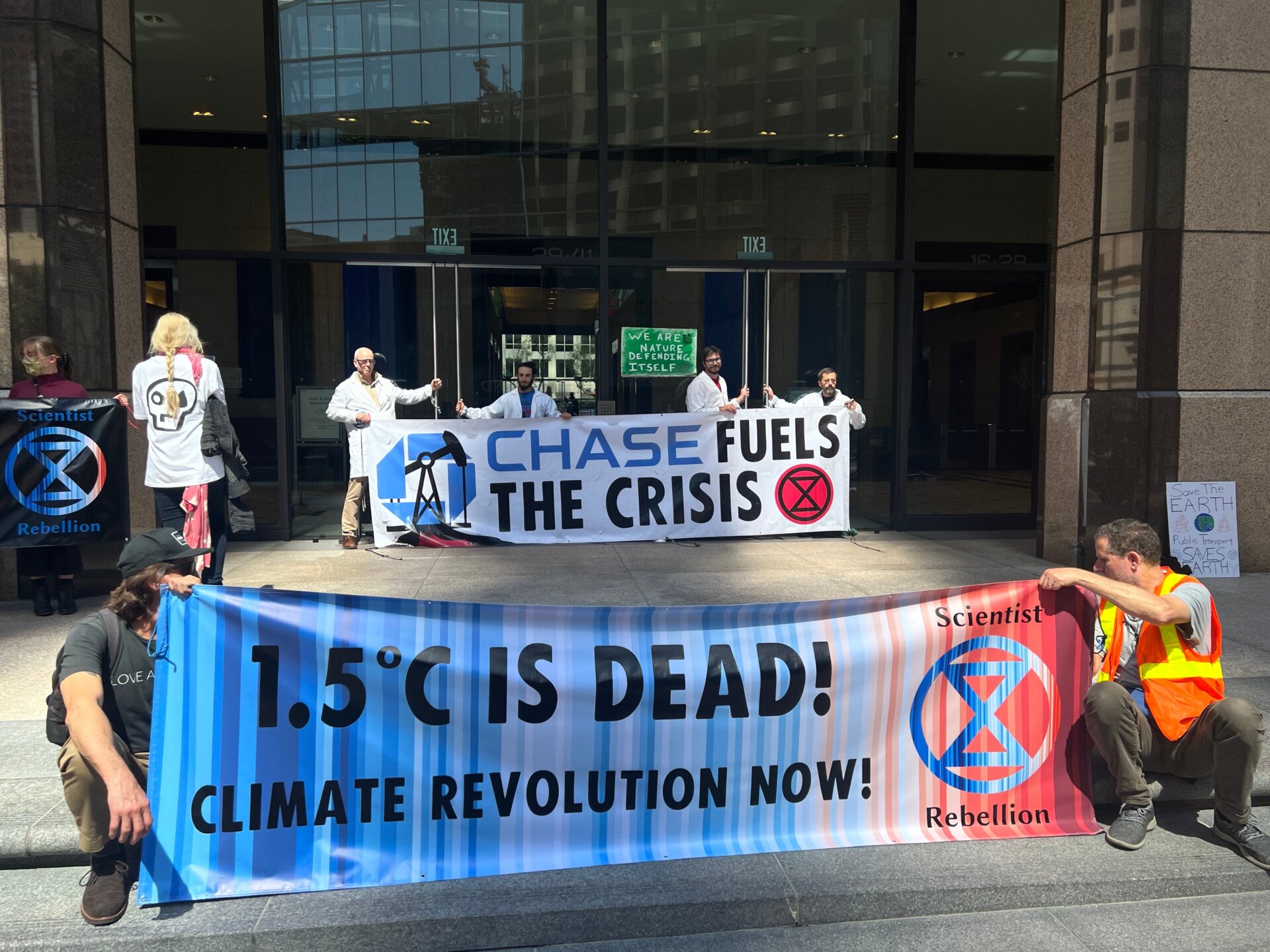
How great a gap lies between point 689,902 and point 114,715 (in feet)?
6.77

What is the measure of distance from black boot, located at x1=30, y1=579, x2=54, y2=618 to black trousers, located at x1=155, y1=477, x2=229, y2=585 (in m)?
0.92

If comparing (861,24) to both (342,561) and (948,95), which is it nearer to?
(948,95)

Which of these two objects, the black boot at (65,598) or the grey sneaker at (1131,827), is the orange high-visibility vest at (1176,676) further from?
the black boot at (65,598)

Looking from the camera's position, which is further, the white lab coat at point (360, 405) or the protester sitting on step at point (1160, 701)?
the white lab coat at point (360, 405)

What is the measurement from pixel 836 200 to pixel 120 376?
322 inches

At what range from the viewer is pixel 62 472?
6781 mm

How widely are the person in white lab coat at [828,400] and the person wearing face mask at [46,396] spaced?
6297 millimetres

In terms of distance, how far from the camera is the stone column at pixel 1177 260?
811cm

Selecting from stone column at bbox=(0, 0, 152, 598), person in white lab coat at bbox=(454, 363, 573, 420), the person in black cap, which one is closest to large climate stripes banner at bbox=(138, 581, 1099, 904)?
the person in black cap

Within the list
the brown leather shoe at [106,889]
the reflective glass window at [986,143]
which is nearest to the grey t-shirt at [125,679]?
the brown leather shoe at [106,889]

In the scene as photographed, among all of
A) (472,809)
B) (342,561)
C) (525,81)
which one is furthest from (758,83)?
(472,809)

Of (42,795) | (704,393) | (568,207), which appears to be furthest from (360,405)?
(42,795)

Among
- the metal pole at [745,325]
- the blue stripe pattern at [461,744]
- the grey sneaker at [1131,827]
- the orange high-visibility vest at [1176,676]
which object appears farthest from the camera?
the metal pole at [745,325]

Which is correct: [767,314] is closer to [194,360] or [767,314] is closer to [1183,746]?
[194,360]
